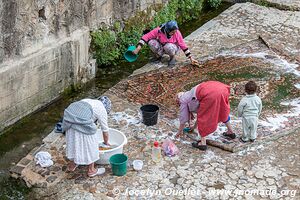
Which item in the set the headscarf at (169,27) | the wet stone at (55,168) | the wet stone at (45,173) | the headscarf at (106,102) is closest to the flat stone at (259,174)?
the headscarf at (106,102)

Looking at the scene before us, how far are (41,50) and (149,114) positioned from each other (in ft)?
6.65

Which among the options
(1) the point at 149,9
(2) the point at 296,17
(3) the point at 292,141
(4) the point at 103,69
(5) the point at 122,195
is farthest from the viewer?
(2) the point at 296,17

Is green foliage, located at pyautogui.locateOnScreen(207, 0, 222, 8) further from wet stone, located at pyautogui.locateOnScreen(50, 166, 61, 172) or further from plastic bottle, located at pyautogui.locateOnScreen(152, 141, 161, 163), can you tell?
wet stone, located at pyautogui.locateOnScreen(50, 166, 61, 172)

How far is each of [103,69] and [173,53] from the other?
1.37 meters

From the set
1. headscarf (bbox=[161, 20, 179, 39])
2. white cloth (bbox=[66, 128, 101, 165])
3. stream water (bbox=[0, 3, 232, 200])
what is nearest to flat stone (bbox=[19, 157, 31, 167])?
stream water (bbox=[0, 3, 232, 200])

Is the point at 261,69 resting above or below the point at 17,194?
above

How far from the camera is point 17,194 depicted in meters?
6.76

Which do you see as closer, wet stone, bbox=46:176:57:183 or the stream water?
wet stone, bbox=46:176:57:183

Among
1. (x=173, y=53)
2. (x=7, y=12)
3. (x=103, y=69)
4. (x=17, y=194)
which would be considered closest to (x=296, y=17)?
(x=173, y=53)

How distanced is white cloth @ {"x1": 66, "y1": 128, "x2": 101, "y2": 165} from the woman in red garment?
136 cm

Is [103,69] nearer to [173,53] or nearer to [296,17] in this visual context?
[173,53]

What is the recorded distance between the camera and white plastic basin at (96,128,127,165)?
693cm

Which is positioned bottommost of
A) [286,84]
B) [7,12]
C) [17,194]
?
[17,194]

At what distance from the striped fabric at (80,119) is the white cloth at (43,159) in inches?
28.6
